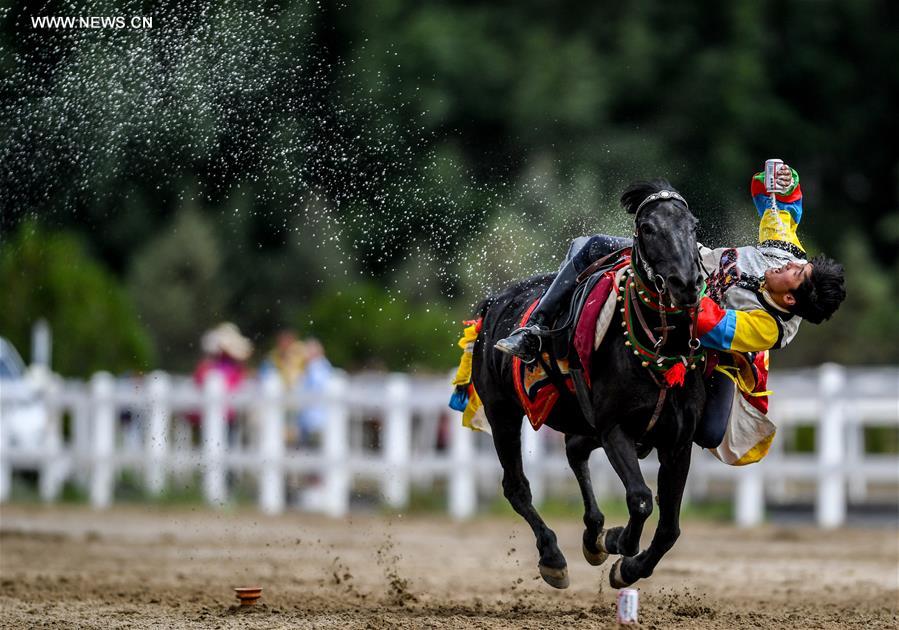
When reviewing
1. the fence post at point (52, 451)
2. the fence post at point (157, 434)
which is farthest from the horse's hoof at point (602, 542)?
the fence post at point (52, 451)

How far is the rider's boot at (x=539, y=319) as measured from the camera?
28.7ft

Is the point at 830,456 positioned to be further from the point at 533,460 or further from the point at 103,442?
the point at 103,442

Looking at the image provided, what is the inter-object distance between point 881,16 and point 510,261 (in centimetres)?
3514

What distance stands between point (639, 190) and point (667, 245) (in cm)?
60

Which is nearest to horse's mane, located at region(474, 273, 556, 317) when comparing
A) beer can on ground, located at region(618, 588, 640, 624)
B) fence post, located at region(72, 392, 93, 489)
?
beer can on ground, located at region(618, 588, 640, 624)

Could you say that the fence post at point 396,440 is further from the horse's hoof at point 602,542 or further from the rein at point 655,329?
the rein at point 655,329

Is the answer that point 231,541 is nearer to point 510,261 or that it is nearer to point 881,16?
point 510,261

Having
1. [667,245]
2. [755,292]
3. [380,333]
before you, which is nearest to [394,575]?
[755,292]

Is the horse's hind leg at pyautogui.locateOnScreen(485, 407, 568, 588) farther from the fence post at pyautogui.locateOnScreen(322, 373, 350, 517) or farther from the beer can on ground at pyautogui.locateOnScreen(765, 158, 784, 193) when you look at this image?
the fence post at pyautogui.locateOnScreen(322, 373, 350, 517)

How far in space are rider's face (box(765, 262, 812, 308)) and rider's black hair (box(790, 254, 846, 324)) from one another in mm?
20

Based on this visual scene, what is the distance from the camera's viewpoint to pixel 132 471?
2134 centimetres

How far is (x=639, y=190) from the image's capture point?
8.23 meters

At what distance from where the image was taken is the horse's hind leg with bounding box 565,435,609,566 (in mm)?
9289

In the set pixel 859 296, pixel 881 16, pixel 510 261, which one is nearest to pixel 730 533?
pixel 510 261
